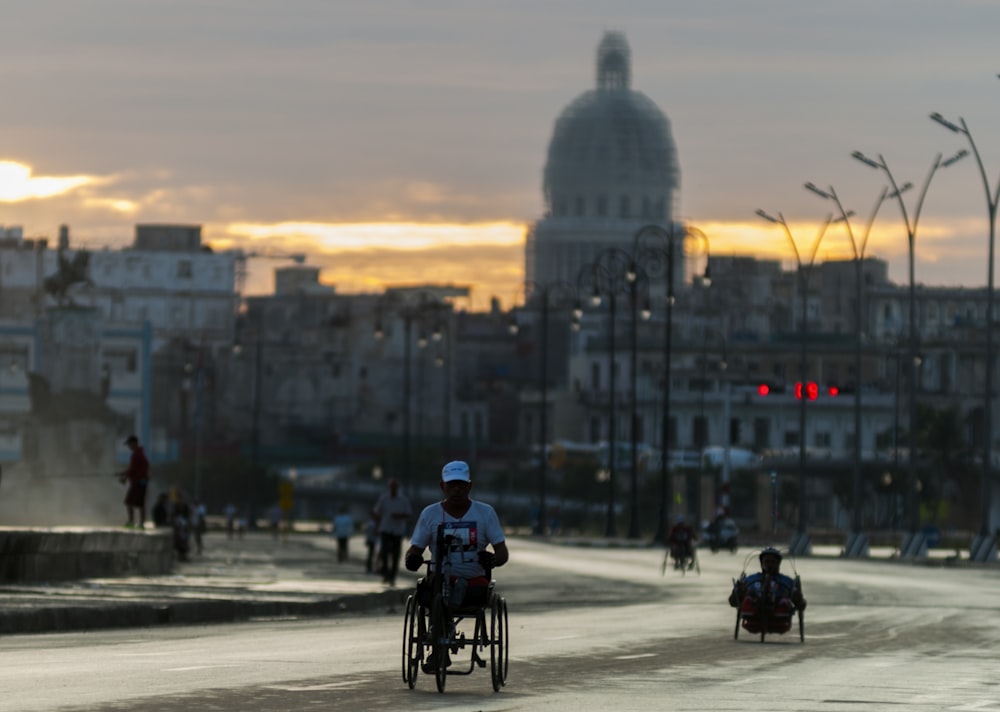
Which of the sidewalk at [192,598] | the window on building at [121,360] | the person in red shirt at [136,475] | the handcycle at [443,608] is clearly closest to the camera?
the handcycle at [443,608]

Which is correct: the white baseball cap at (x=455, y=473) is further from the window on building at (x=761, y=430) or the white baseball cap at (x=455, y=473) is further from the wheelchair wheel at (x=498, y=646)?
the window on building at (x=761, y=430)

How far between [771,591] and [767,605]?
1.10ft

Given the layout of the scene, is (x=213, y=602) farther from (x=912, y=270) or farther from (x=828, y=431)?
(x=828, y=431)

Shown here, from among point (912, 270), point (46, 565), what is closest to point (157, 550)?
point (46, 565)

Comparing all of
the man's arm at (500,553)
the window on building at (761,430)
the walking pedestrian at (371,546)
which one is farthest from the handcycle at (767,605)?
Answer: the window on building at (761,430)

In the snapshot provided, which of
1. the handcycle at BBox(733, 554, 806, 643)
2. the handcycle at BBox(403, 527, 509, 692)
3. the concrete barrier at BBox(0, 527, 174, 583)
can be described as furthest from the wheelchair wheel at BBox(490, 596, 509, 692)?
the concrete barrier at BBox(0, 527, 174, 583)

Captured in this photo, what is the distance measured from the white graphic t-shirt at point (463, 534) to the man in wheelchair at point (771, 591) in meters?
8.45

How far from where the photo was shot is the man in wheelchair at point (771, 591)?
2617cm

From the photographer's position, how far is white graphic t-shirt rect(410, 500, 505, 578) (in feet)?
58.5

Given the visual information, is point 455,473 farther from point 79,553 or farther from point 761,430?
point 761,430

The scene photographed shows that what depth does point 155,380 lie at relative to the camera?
7554 inches

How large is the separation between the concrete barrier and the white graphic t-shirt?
48.6ft

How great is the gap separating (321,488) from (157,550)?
408 feet

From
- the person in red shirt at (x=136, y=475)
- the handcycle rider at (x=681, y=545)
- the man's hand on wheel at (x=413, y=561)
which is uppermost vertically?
the person in red shirt at (x=136, y=475)
